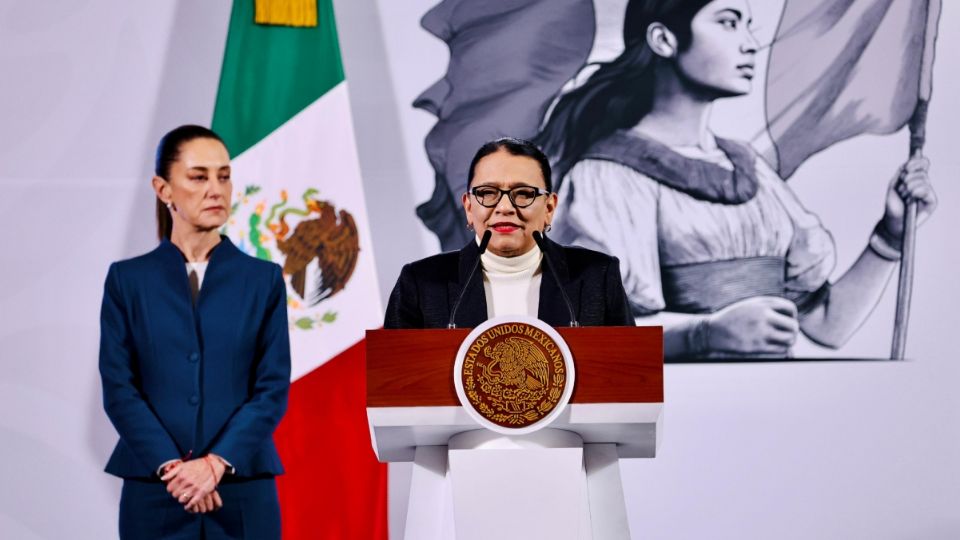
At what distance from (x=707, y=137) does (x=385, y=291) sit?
1.39 m

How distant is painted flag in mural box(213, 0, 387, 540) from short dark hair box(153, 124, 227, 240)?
0.98 meters

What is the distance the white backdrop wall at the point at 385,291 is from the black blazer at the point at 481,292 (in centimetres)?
183

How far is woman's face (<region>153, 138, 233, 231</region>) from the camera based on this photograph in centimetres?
293

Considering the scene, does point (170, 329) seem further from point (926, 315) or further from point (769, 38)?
point (926, 315)

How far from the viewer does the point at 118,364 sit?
9.05 ft

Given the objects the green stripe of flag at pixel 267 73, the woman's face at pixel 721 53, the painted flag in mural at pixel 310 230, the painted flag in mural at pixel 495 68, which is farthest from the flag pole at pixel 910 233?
the green stripe of flag at pixel 267 73

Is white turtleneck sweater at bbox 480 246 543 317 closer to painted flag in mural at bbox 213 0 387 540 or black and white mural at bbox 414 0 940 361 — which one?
painted flag in mural at bbox 213 0 387 540

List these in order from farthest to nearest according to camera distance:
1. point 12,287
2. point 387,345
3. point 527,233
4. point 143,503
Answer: point 12,287 → point 143,503 → point 527,233 → point 387,345

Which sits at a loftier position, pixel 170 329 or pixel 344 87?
pixel 344 87

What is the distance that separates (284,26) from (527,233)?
2113 mm

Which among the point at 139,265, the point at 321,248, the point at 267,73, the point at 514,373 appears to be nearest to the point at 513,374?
the point at 514,373

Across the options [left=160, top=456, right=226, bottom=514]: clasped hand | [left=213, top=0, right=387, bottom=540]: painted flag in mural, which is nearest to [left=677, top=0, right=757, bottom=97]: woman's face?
[left=213, top=0, right=387, bottom=540]: painted flag in mural

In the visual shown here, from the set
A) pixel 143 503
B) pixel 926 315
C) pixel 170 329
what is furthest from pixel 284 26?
pixel 926 315

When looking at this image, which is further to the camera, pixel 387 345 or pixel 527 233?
pixel 527 233
